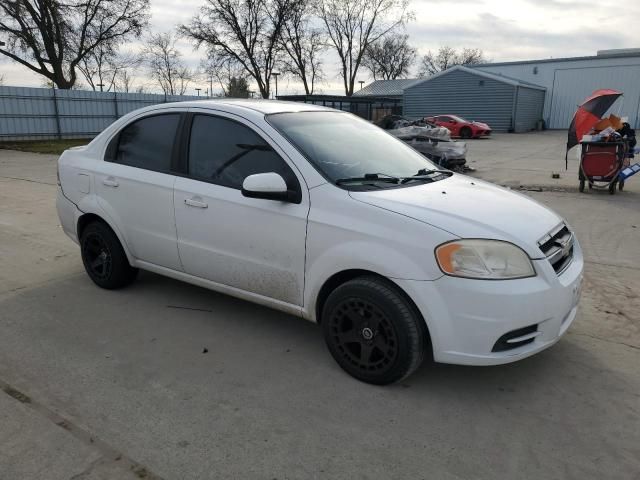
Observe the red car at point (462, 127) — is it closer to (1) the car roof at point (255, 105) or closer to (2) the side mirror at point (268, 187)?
(1) the car roof at point (255, 105)

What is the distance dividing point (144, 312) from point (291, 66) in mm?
46166

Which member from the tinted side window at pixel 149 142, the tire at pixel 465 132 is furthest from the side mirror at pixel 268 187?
the tire at pixel 465 132

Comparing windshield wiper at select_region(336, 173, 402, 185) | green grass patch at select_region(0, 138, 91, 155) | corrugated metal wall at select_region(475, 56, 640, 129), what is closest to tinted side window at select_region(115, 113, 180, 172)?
windshield wiper at select_region(336, 173, 402, 185)

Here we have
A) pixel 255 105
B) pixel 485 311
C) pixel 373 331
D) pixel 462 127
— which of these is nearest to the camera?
pixel 485 311

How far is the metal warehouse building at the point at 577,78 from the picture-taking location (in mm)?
34594

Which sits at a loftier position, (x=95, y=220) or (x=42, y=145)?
(x=95, y=220)

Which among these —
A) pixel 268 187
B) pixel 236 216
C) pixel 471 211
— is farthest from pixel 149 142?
pixel 471 211

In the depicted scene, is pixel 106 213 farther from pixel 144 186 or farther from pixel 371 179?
pixel 371 179

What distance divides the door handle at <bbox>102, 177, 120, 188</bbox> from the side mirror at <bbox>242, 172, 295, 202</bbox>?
161cm

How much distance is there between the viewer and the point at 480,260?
2.73m

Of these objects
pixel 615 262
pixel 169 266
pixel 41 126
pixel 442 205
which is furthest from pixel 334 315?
pixel 41 126

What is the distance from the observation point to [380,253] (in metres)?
2.87

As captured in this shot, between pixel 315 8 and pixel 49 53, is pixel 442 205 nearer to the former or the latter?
pixel 49 53

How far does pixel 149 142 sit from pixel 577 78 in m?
39.7
